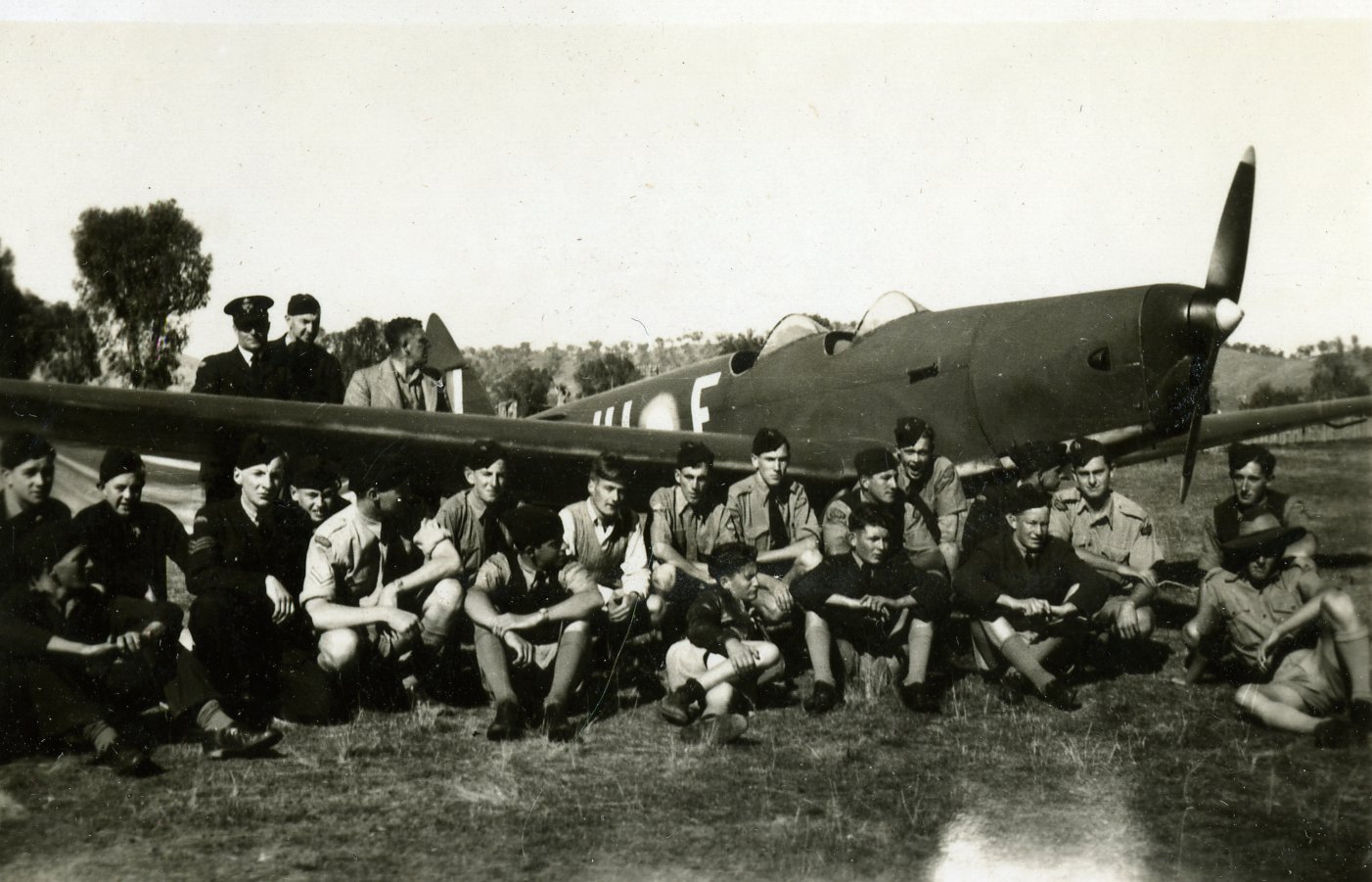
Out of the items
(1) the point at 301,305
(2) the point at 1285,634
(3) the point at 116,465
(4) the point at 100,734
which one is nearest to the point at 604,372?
(1) the point at 301,305

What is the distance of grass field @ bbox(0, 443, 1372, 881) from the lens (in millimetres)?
3447

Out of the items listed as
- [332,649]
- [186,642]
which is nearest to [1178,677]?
[332,649]

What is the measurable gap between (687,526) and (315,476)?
7.05 ft

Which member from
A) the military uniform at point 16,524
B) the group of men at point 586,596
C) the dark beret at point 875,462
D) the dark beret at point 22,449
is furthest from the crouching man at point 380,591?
the dark beret at point 875,462

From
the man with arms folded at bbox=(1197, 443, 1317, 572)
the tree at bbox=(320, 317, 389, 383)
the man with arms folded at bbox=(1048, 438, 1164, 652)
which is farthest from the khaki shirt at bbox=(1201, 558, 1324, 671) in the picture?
the tree at bbox=(320, 317, 389, 383)

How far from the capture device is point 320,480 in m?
5.04

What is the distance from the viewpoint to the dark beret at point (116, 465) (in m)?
4.80

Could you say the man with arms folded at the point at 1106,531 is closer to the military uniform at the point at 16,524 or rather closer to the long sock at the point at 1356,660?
the long sock at the point at 1356,660

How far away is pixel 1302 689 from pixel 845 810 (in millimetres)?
2321

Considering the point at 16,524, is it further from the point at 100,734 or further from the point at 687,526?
the point at 687,526

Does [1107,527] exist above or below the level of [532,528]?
below

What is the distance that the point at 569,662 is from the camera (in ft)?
16.0

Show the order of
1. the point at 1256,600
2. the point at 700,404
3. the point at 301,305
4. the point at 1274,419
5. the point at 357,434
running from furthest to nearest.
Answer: the point at 1274,419, the point at 700,404, the point at 301,305, the point at 357,434, the point at 1256,600

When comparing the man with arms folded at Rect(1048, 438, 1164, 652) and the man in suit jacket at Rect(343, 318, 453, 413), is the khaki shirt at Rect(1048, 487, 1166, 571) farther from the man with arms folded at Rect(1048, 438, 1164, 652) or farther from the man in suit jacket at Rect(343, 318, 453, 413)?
the man in suit jacket at Rect(343, 318, 453, 413)
